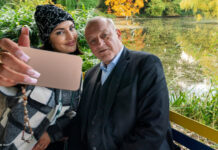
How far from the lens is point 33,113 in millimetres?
1118

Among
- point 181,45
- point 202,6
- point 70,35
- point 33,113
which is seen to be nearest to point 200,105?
point 181,45

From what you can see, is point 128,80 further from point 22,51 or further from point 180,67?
point 180,67

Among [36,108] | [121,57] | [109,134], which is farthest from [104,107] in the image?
[36,108]

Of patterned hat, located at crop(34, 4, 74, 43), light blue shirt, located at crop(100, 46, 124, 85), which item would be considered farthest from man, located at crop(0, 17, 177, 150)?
patterned hat, located at crop(34, 4, 74, 43)

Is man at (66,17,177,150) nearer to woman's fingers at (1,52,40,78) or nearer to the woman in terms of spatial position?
the woman

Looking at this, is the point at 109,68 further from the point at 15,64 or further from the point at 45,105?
the point at 15,64

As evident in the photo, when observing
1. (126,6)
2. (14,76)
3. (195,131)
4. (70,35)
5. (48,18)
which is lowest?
(195,131)

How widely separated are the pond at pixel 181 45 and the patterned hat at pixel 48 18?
209 centimetres

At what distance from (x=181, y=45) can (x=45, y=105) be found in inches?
112

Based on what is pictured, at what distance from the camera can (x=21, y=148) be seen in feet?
3.68

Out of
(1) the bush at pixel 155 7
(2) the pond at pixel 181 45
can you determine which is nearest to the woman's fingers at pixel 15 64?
(2) the pond at pixel 181 45

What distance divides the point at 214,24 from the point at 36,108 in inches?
112

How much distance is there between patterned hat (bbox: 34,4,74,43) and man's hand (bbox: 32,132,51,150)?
0.70m

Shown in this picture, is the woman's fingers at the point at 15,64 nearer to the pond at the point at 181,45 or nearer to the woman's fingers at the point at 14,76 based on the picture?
the woman's fingers at the point at 14,76
